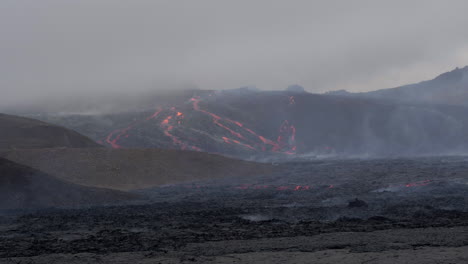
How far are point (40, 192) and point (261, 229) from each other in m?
16.2

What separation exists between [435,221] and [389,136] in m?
75.7

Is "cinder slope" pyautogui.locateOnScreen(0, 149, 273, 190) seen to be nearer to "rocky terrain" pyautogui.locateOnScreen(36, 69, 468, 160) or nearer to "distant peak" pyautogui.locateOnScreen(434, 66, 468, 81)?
"rocky terrain" pyautogui.locateOnScreen(36, 69, 468, 160)

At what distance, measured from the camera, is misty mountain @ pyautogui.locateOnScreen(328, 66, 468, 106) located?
11694 centimetres

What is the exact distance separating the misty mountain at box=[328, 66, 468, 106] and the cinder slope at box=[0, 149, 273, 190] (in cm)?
7788

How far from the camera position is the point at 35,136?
59.7m

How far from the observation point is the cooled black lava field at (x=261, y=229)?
1170 centimetres

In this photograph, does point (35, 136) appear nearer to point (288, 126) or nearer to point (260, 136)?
point (260, 136)

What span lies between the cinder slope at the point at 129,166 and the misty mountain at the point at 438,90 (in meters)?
77.9

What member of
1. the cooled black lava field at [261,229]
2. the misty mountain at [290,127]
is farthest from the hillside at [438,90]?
the cooled black lava field at [261,229]

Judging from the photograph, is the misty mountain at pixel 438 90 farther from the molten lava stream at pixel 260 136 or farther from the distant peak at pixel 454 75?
the molten lava stream at pixel 260 136

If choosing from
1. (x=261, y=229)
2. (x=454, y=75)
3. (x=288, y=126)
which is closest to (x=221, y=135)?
(x=288, y=126)

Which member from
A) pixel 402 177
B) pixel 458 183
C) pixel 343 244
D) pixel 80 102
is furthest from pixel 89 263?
pixel 80 102

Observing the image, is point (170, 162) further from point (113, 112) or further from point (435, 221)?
point (113, 112)

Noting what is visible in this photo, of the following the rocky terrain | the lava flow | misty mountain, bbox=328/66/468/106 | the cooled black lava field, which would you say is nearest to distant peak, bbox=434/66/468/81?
misty mountain, bbox=328/66/468/106
